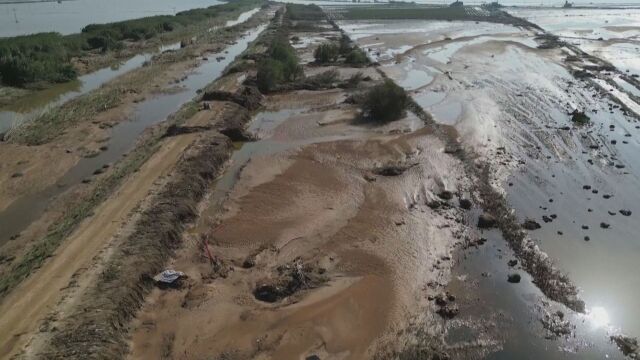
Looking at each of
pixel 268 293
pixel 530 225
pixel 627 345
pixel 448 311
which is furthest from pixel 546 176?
pixel 268 293

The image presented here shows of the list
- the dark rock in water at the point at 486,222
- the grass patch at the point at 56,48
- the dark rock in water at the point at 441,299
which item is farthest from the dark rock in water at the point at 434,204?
the grass patch at the point at 56,48

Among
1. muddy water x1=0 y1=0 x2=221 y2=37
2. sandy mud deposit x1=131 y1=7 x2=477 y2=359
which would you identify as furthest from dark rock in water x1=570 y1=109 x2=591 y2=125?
muddy water x1=0 y1=0 x2=221 y2=37

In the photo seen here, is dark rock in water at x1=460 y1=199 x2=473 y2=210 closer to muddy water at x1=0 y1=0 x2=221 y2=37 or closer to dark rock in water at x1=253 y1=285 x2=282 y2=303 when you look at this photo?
dark rock in water at x1=253 y1=285 x2=282 y2=303

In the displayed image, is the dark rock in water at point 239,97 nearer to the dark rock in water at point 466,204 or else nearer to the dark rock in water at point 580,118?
the dark rock in water at point 466,204

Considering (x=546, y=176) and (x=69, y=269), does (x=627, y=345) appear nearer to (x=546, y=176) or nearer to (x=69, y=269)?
(x=546, y=176)

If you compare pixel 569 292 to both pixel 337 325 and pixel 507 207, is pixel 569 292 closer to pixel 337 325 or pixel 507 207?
pixel 507 207

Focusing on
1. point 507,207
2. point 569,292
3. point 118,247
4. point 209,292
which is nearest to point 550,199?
point 507,207

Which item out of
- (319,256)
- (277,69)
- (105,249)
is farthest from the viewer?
(277,69)
